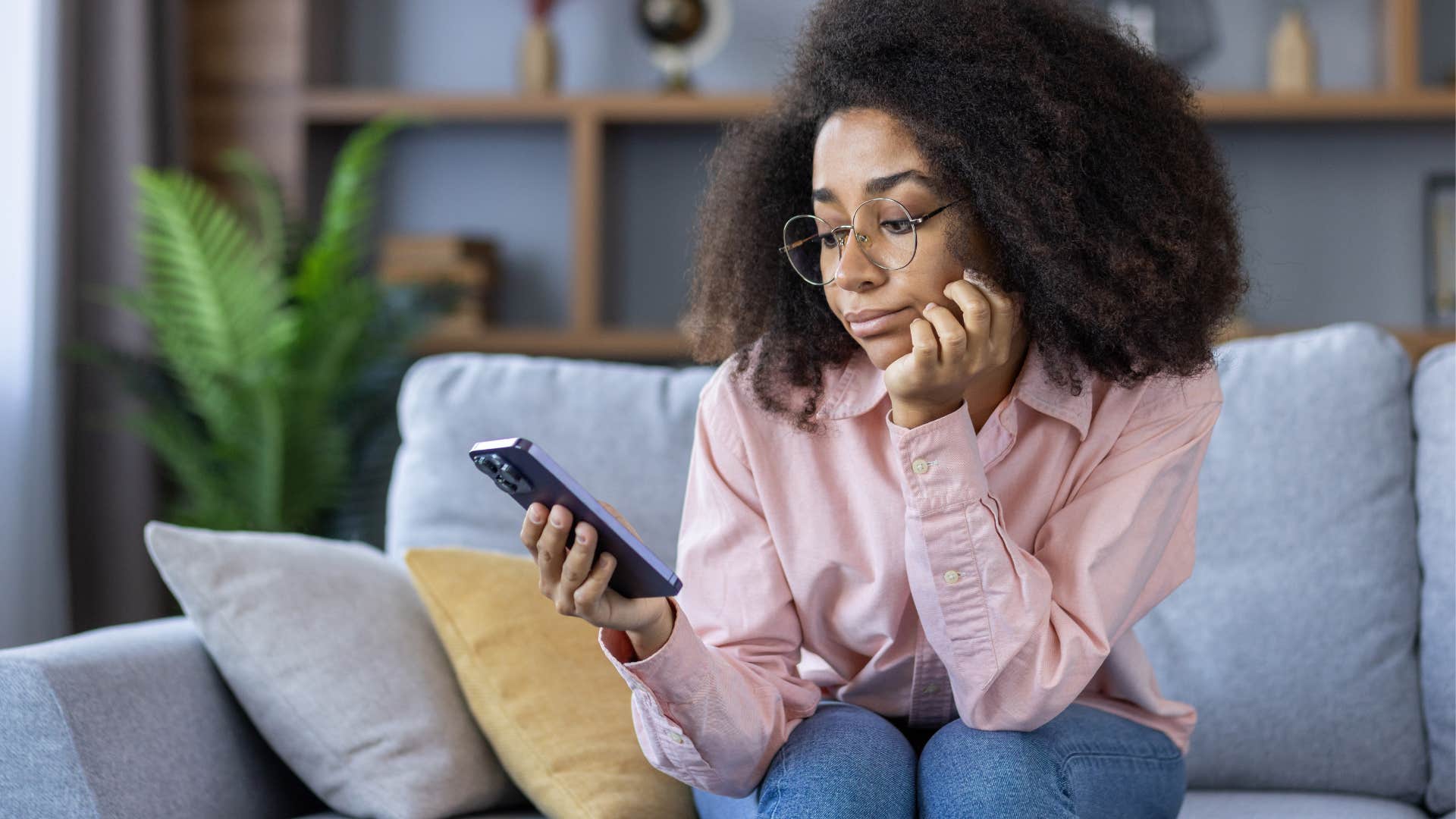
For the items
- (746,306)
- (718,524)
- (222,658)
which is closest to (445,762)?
(222,658)

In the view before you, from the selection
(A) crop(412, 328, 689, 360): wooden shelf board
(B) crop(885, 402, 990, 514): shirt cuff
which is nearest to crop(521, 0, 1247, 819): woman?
(B) crop(885, 402, 990, 514): shirt cuff

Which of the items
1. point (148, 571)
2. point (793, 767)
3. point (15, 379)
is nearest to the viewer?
point (793, 767)

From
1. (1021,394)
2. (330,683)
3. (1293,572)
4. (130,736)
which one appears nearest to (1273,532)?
(1293,572)

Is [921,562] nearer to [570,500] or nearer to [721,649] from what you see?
[721,649]

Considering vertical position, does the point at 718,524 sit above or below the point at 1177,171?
below

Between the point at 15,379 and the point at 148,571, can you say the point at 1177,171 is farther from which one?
the point at 148,571

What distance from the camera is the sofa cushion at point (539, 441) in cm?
180

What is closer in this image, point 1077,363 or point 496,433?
point 1077,363

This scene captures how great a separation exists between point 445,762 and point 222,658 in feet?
0.85

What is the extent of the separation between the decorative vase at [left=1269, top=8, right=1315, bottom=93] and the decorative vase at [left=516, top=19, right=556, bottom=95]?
164 centimetres

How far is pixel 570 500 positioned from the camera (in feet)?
3.39

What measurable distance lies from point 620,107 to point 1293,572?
2003mm

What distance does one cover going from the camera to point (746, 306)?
144 centimetres

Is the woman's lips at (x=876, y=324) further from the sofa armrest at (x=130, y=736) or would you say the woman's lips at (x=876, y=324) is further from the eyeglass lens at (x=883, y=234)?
the sofa armrest at (x=130, y=736)
